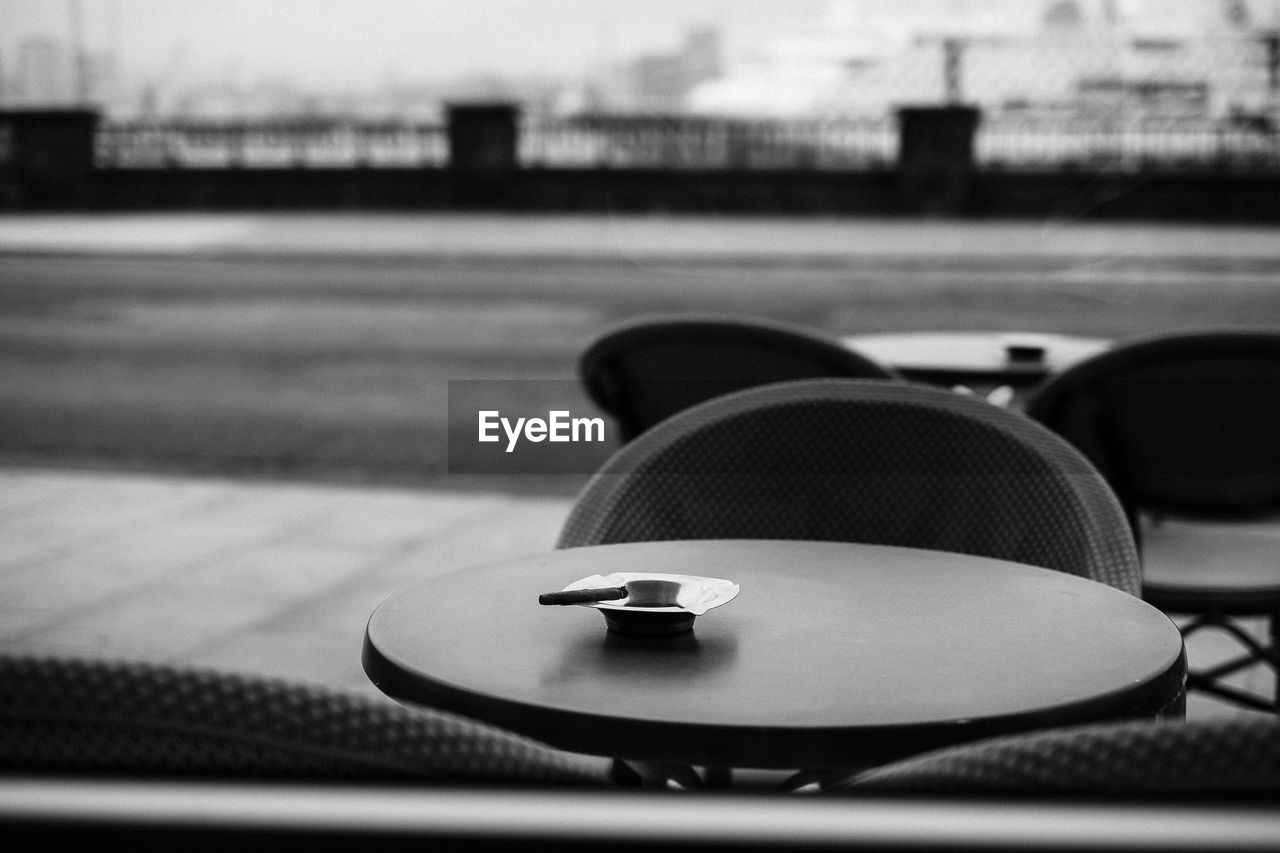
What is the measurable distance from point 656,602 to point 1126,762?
75 centimetres

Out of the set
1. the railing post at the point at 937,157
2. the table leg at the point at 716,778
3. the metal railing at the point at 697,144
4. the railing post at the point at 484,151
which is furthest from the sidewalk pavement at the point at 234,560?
the metal railing at the point at 697,144

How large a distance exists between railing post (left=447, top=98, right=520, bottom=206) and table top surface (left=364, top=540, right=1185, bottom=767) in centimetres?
1892

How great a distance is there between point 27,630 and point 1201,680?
116 inches

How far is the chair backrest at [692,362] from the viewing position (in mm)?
2994

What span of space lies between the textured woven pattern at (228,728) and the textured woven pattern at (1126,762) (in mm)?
197

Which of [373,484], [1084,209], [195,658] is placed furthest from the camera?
[1084,209]

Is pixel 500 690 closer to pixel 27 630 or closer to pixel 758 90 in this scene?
pixel 27 630

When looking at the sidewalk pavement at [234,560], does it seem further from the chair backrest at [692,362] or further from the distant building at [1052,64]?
the distant building at [1052,64]

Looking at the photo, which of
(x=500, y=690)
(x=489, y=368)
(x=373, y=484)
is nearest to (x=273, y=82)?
(x=489, y=368)

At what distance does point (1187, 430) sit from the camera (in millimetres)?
2963

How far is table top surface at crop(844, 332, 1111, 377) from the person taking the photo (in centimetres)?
344

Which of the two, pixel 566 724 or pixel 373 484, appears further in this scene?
pixel 373 484

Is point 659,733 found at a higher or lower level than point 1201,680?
higher

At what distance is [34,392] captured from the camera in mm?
8133
